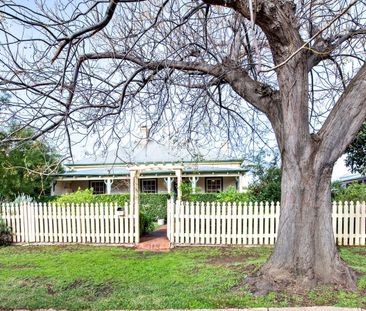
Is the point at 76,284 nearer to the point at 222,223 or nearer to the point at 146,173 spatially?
the point at 222,223

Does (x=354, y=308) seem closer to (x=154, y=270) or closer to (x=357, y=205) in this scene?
(x=154, y=270)

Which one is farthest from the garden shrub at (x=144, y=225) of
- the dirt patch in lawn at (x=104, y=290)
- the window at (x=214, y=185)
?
the window at (x=214, y=185)

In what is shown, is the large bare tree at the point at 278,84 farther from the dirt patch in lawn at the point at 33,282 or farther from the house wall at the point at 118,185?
the house wall at the point at 118,185

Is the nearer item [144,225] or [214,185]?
[144,225]

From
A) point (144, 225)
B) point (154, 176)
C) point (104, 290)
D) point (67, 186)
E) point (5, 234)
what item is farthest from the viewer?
point (67, 186)

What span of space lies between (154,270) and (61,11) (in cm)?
475

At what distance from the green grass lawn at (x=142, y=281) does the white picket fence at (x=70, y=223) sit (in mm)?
1314

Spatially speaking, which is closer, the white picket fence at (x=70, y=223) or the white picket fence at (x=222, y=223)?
the white picket fence at (x=222, y=223)

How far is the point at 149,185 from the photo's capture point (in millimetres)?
23125

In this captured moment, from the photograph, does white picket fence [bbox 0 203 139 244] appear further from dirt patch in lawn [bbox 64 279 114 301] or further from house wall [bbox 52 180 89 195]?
Result: house wall [bbox 52 180 89 195]

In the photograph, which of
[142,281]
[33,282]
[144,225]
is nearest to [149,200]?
[144,225]

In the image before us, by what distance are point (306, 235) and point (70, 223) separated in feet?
24.3

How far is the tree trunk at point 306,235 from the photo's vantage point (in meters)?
4.89

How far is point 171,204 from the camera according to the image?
9.70 meters
